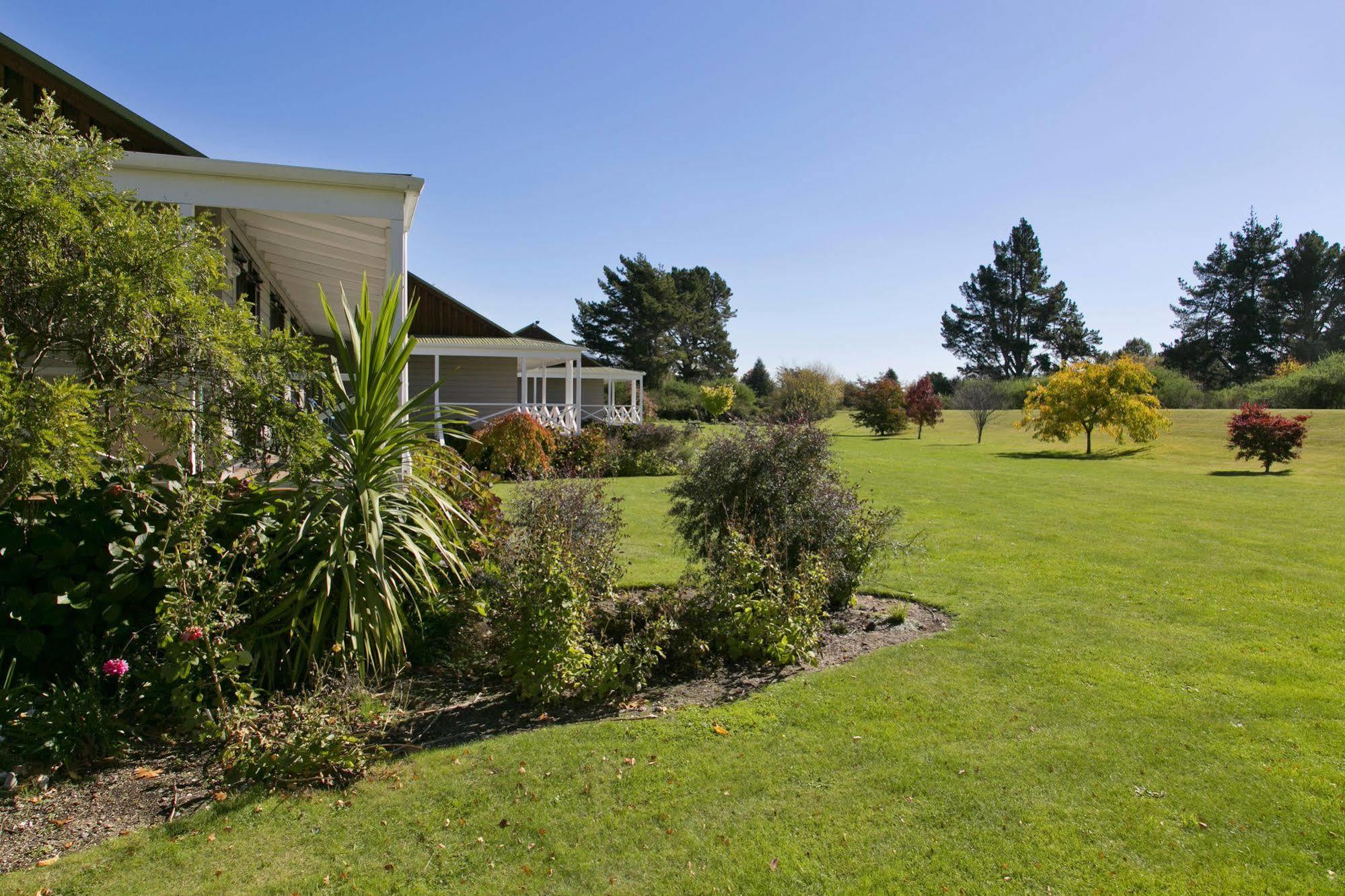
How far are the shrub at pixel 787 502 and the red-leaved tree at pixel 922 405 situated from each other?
33.0 meters

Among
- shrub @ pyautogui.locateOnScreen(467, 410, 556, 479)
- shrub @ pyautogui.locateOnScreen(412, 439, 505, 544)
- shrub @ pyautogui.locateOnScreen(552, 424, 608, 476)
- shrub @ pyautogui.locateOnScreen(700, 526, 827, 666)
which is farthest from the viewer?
shrub @ pyautogui.locateOnScreen(552, 424, 608, 476)

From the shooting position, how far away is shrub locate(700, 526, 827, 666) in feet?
16.9

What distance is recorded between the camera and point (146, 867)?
2.98 meters

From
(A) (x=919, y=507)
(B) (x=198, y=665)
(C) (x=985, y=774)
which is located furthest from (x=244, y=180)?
(A) (x=919, y=507)

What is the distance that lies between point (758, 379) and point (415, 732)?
61441 mm

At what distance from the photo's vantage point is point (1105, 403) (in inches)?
1112

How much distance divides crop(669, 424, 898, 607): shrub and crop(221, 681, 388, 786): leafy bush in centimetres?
319

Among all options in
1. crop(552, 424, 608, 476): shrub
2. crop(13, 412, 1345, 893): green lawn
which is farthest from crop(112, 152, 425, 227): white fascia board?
crop(552, 424, 608, 476): shrub

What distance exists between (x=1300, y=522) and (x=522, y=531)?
12.8 m

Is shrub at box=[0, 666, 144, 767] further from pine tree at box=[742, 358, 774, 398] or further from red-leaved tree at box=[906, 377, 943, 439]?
pine tree at box=[742, 358, 774, 398]

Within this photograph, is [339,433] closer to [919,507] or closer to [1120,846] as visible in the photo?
[1120,846]

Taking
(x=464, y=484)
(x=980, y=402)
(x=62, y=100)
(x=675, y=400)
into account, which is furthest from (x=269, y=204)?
(x=675, y=400)

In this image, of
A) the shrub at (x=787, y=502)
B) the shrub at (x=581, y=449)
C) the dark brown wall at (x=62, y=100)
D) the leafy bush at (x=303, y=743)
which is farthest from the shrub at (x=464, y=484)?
the shrub at (x=581, y=449)

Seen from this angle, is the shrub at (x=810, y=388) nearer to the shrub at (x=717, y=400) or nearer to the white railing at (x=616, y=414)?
the shrub at (x=717, y=400)
